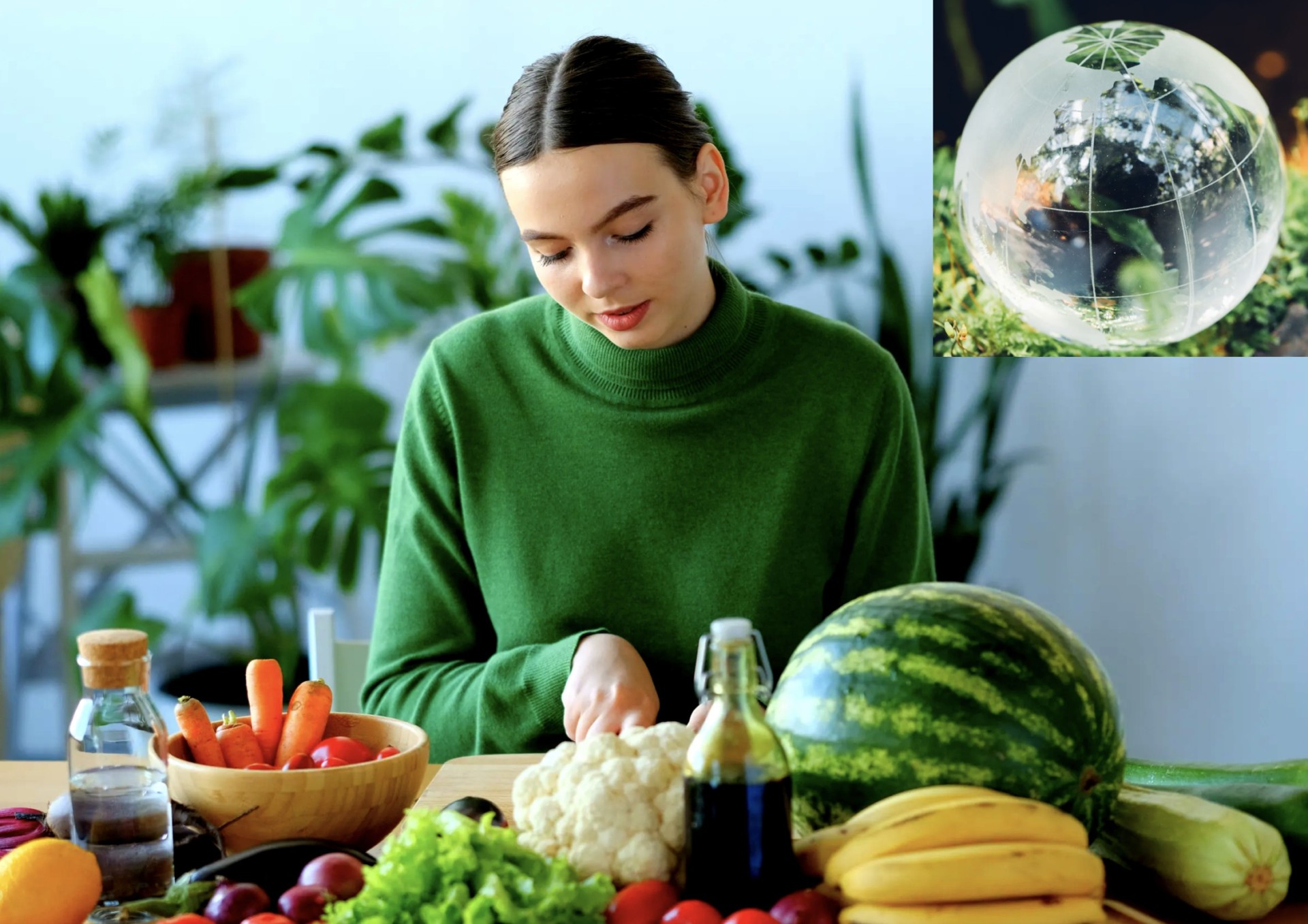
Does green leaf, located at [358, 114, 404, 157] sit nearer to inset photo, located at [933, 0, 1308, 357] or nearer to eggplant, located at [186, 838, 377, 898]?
inset photo, located at [933, 0, 1308, 357]

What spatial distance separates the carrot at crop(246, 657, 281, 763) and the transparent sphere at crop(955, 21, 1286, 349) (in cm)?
153

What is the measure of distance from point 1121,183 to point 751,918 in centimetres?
199

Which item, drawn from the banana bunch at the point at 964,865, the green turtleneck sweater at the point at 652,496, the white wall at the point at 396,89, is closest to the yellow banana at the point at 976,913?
the banana bunch at the point at 964,865

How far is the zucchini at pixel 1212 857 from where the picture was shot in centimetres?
85

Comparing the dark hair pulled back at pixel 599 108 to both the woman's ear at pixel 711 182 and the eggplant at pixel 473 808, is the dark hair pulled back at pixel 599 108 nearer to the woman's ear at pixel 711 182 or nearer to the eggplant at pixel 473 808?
the woman's ear at pixel 711 182

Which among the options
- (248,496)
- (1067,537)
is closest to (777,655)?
(1067,537)

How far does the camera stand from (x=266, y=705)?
1.10m

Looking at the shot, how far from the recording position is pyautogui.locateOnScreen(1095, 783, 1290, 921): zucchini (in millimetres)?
848

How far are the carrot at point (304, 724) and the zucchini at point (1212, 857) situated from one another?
2.02 ft

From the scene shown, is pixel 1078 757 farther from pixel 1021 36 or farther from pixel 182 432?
pixel 182 432

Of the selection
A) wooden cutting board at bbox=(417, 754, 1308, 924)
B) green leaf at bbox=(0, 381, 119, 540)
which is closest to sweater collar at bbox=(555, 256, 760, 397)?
wooden cutting board at bbox=(417, 754, 1308, 924)

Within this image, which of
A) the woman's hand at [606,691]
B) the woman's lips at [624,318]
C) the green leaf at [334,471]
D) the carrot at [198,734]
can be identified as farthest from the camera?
the green leaf at [334,471]

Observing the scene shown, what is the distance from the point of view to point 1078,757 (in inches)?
34.3

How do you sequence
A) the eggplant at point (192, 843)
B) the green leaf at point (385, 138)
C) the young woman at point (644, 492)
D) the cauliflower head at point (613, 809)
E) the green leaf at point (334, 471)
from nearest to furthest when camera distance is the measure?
1. the cauliflower head at point (613, 809)
2. the eggplant at point (192, 843)
3. the young woman at point (644, 492)
4. the green leaf at point (334, 471)
5. the green leaf at point (385, 138)
